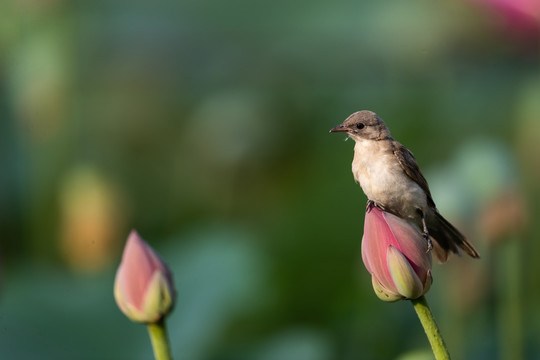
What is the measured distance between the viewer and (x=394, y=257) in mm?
920

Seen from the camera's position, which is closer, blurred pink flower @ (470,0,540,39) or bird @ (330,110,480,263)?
bird @ (330,110,480,263)

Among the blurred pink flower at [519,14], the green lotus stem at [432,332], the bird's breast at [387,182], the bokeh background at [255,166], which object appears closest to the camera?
the green lotus stem at [432,332]

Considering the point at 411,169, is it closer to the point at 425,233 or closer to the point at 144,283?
the point at 425,233

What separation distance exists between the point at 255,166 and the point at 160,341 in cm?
187

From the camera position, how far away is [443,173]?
1.68 m

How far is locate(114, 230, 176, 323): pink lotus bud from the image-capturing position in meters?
0.99

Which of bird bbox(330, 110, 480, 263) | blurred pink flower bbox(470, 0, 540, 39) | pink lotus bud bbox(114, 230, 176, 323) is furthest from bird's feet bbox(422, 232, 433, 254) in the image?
blurred pink flower bbox(470, 0, 540, 39)

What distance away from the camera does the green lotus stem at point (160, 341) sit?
931mm

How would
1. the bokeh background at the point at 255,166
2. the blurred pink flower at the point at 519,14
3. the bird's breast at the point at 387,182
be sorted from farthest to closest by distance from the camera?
the blurred pink flower at the point at 519,14 < the bokeh background at the point at 255,166 < the bird's breast at the point at 387,182

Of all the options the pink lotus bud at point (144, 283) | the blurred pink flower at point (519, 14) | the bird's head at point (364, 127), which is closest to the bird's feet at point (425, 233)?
the bird's head at point (364, 127)

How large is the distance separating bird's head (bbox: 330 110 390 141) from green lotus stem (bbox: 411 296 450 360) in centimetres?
17

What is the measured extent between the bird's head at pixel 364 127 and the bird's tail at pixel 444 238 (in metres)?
0.15

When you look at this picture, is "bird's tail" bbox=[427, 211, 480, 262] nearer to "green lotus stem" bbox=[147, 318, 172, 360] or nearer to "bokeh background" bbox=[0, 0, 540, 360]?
"bokeh background" bbox=[0, 0, 540, 360]

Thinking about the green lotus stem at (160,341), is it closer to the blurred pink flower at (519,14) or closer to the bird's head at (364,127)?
the bird's head at (364,127)
